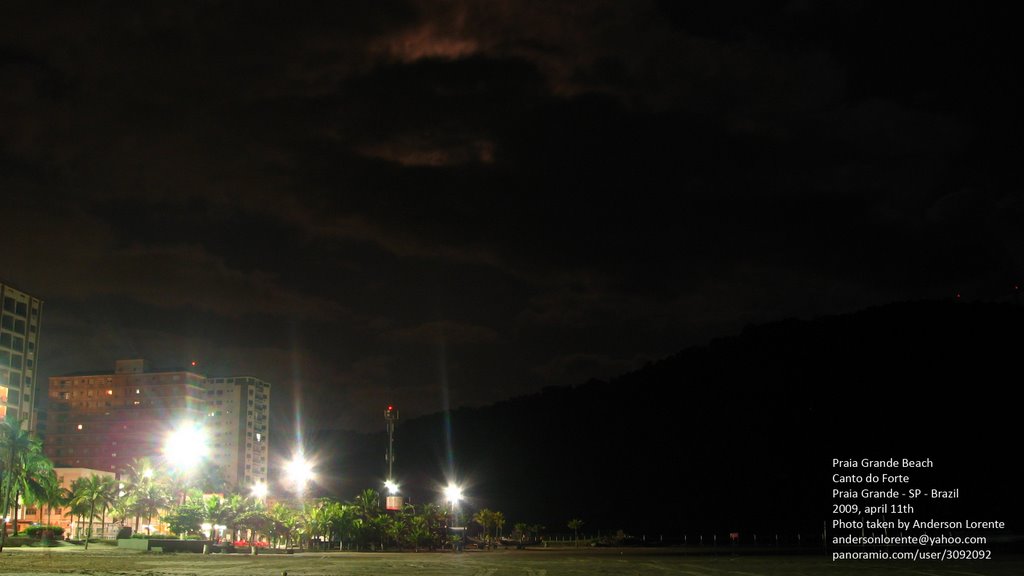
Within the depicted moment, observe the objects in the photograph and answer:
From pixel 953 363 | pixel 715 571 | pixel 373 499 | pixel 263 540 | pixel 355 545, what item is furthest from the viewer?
pixel 953 363

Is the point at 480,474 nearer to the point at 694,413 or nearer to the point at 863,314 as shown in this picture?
the point at 694,413

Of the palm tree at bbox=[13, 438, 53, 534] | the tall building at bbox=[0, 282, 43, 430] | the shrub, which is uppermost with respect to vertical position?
the tall building at bbox=[0, 282, 43, 430]

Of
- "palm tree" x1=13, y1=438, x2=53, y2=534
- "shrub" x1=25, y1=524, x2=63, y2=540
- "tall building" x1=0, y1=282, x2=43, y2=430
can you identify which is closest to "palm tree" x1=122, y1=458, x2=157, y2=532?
"palm tree" x1=13, y1=438, x2=53, y2=534

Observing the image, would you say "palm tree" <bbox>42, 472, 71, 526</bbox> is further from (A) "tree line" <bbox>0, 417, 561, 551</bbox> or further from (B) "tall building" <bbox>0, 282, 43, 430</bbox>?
(B) "tall building" <bbox>0, 282, 43, 430</bbox>

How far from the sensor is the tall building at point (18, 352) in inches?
5822

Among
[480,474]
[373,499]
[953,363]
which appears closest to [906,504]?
[953,363]

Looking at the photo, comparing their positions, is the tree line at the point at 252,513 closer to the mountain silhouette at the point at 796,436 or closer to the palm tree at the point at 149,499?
the palm tree at the point at 149,499

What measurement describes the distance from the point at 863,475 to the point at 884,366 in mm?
28089

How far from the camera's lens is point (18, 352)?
152 metres

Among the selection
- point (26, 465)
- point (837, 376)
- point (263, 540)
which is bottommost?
point (263, 540)

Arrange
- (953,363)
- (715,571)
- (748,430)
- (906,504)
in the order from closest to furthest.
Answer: (715,571) → (906,504) → (953,363) → (748,430)

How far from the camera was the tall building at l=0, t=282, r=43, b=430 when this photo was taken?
147875 millimetres

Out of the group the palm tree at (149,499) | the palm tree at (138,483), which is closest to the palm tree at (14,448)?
the palm tree at (138,483)

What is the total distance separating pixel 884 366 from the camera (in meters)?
173
